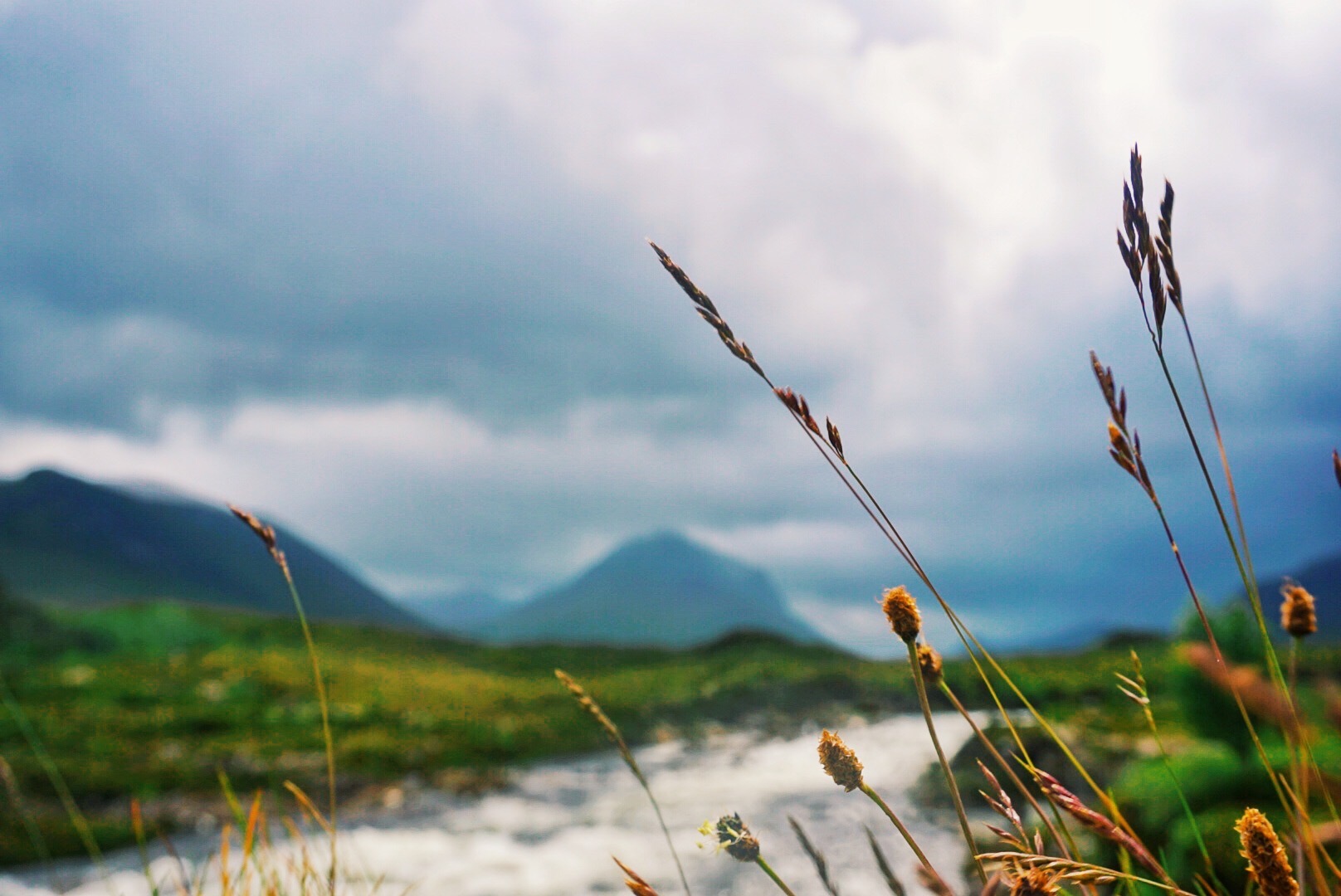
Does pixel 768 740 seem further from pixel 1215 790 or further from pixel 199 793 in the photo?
pixel 1215 790

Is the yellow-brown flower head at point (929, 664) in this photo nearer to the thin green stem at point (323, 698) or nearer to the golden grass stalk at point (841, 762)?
the golden grass stalk at point (841, 762)

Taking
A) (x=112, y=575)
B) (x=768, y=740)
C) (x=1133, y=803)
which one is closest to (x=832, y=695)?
(x=768, y=740)

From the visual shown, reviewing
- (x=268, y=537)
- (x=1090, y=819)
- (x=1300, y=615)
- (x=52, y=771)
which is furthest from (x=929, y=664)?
(x=52, y=771)

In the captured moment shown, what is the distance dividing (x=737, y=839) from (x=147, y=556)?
15544 centimetres

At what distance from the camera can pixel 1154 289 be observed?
1154mm

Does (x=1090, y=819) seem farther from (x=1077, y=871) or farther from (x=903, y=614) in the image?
(x=903, y=614)

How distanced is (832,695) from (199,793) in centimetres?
1443

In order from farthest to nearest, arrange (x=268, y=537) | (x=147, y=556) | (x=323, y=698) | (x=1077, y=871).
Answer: (x=147, y=556) < (x=323, y=698) < (x=268, y=537) < (x=1077, y=871)

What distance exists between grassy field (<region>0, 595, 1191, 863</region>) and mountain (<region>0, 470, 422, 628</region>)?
250 feet

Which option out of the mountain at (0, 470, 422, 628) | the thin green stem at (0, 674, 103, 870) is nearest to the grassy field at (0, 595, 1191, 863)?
the thin green stem at (0, 674, 103, 870)

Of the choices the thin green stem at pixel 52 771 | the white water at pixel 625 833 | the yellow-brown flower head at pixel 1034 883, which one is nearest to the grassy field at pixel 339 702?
the thin green stem at pixel 52 771

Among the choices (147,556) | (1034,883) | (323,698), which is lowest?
(147,556)

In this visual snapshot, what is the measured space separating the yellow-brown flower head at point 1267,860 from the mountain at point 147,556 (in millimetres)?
103514

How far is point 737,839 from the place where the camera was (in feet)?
3.16
